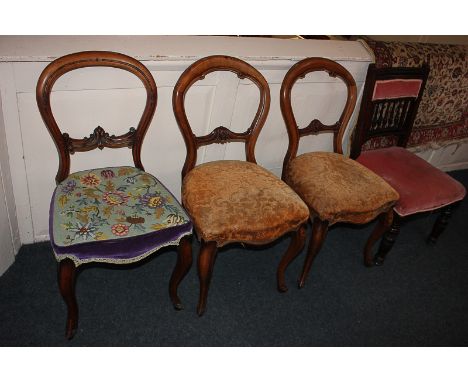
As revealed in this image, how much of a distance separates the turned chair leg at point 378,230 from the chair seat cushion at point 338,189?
10cm

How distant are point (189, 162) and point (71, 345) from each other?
94 centimetres

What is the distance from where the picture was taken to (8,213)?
1.88m

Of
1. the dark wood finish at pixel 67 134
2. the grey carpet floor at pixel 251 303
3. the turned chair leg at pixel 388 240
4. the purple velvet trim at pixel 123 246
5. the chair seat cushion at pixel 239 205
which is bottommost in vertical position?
the grey carpet floor at pixel 251 303

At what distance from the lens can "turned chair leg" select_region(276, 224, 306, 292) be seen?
189 centimetres

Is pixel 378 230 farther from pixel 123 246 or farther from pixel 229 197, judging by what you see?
pixel 123 246

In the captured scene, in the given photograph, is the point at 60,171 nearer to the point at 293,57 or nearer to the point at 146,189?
the point at 146,189

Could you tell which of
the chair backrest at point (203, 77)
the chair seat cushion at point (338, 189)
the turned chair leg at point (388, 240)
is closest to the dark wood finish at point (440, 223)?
the turned chair leg at point (388, 240)

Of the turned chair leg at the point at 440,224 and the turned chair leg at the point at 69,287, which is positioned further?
the turned chair leg at the point at 440,224

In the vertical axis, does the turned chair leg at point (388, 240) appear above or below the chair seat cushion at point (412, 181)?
below

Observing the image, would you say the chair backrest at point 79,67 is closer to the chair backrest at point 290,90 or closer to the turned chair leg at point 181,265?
the turned chair leg at point 181,265

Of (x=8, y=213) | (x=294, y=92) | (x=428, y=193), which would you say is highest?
(x=294, y=92)

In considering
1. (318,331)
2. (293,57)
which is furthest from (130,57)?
(318,331)

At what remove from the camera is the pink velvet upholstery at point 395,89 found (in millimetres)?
2172

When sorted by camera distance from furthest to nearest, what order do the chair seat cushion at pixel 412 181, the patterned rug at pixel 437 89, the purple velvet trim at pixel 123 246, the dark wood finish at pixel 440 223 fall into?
the dark wood finish at pixel 440 223, the patterned rug at pixel 437 89, the chair seat cushion at pixel 412 181, the purple velvet trim at pixel 123 246
